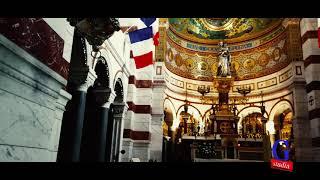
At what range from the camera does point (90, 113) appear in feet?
28.0

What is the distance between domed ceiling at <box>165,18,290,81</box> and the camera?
17.2 m

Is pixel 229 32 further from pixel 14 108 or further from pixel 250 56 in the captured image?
pixel 14 108

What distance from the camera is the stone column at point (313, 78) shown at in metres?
8.09

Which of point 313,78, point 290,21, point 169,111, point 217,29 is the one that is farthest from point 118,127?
point 217,29

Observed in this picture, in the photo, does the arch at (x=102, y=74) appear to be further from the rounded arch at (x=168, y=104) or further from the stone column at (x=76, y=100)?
the rounded arch at (x=168, y=104)

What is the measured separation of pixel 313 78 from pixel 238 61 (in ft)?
34.2

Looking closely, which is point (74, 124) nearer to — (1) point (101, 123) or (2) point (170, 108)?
(1) point (101, 123)

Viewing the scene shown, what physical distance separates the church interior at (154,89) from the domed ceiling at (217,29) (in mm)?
67

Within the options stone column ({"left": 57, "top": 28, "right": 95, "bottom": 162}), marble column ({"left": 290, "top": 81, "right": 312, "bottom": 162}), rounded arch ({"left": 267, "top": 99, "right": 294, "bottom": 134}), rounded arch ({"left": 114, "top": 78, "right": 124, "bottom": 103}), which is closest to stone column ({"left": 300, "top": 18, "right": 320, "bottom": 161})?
marble column ({"left": 290, "top": 81, "right": 312, "bottom": 162})

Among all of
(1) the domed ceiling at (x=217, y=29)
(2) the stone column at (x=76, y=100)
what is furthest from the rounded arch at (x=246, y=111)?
(2) the stone column at (x=76, y=100)
